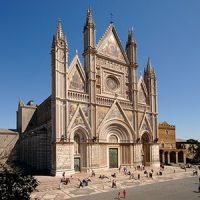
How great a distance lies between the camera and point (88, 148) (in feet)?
118

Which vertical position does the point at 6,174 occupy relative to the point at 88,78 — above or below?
below

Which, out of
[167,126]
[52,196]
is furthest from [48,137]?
[167,126]

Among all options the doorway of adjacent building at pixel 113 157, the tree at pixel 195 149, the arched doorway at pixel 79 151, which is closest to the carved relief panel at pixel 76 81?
the arched doorway at pixel 79 151

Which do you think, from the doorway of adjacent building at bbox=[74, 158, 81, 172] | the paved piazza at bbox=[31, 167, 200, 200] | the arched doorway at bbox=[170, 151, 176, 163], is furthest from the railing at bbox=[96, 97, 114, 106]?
the arched doorway at bbox=[170, 151, 176, 163]

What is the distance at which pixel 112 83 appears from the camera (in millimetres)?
42531

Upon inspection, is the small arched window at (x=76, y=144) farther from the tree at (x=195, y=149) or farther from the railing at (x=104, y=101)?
the tree at (x=195, y=149)

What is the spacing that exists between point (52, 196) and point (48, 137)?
14.1 meters

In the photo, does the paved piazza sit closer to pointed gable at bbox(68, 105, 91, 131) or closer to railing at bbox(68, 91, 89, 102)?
pointed gable at bbox(68, 105, 91, 131)

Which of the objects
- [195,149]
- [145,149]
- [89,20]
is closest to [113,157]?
[145,149]

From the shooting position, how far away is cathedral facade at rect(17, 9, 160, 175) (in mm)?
34000

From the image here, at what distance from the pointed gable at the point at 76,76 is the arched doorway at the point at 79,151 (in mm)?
6964

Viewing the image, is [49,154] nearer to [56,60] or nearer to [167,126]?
[56,60]

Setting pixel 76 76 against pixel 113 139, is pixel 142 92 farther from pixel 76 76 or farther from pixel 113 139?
pixel 76 76

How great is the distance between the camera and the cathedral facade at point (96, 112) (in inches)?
1339
